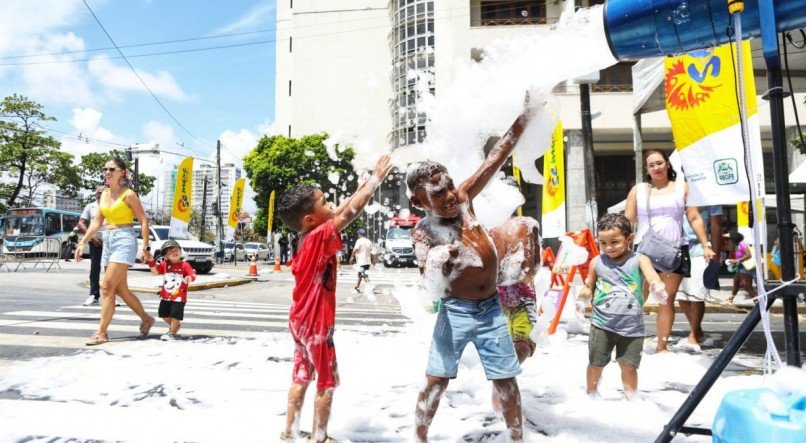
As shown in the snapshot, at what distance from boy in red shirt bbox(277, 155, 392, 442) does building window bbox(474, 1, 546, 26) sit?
72.5 ft

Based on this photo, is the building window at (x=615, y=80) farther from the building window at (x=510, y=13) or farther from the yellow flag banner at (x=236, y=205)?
the yellow flag banner at (x=236, y=205)

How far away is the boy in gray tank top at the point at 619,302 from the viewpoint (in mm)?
3381

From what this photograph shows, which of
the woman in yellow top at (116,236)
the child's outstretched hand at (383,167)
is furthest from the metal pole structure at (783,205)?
the woman in yellow top at (116,236)

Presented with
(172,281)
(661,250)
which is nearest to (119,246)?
(172,281)

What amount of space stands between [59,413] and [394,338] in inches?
133

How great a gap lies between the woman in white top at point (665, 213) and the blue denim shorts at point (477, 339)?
8.60ft

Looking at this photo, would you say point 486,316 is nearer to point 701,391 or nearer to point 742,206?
point 701,391

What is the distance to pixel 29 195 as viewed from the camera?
125ft

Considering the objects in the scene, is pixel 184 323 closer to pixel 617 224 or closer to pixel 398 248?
pixel 617 224

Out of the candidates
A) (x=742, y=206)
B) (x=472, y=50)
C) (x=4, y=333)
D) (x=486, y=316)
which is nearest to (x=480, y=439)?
(x=486, y=316)

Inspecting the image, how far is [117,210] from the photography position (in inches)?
212

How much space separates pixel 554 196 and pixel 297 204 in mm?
6682

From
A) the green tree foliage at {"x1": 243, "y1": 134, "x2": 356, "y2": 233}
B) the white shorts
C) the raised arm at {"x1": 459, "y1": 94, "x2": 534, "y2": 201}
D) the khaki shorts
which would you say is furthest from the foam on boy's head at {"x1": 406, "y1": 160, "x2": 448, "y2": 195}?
the green tree foliage at {"x1": 243, "y1": 134, "x2": 356, "y2": 233}

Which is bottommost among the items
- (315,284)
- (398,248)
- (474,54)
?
(315,284)
